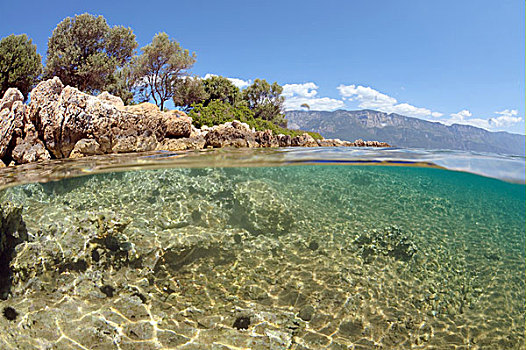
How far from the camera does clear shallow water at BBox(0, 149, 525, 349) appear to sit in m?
5.16

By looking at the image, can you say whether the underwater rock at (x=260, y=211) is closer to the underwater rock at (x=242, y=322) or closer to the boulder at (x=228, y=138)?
the underwater rock at (x=242, y=322)

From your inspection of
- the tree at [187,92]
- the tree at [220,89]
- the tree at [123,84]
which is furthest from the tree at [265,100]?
the tree at [123,84]

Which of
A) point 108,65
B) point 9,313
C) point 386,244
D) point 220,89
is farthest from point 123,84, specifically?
point 386,244

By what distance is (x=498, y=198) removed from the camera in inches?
483

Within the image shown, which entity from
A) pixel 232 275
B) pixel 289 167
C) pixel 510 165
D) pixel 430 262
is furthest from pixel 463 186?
pixel 232 275

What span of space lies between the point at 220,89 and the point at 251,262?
28.2 metres

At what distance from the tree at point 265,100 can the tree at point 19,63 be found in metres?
22.3

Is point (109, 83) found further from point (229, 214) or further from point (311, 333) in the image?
point (311, 333)

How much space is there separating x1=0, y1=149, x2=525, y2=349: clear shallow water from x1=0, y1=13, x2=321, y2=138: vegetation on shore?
12.9m

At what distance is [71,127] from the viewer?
35.5 ft

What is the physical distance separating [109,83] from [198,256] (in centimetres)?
2259

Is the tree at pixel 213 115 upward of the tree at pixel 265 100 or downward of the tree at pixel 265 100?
downward

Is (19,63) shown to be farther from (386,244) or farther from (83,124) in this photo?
(386,244)

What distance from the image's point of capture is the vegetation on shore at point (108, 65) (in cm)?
2067
